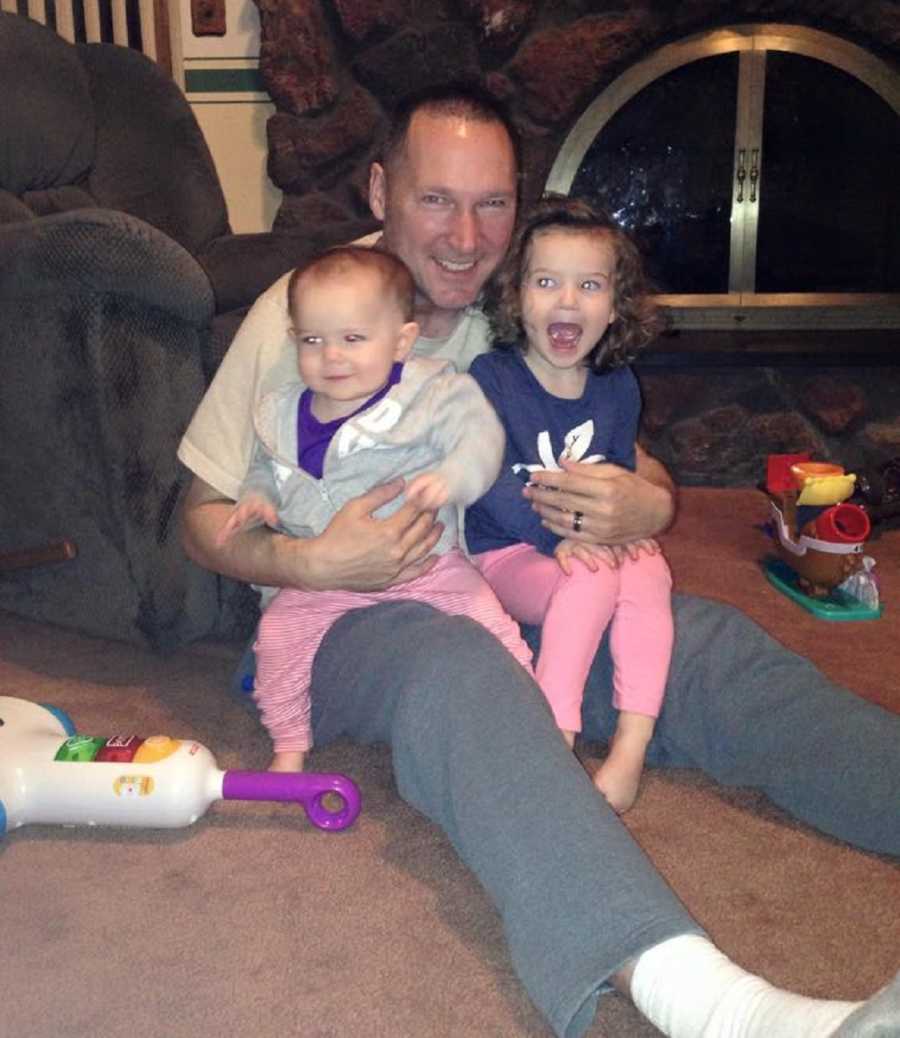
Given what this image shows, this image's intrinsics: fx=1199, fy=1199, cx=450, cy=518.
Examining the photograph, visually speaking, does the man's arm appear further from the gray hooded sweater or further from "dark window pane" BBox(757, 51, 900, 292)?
"dark window pane" BBox(757, 51, 900, 292)

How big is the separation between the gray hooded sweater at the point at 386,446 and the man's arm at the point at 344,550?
0.14 ft

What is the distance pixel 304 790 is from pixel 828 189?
2498mm

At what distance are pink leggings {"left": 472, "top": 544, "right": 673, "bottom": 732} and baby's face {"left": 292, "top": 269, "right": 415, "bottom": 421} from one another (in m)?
0.29

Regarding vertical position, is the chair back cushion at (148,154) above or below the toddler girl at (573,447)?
above

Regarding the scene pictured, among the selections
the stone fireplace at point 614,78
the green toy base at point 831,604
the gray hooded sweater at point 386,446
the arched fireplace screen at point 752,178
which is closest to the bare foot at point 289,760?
the gray hooded sweater at point 386,446

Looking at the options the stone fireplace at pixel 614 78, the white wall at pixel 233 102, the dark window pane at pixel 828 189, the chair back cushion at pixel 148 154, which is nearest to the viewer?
the chair back cushion at pixel 148 154

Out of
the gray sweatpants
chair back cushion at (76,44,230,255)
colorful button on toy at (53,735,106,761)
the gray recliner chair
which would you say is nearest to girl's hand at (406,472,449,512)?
the gray sweatpants

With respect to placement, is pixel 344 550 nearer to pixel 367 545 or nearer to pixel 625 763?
pixel 367 545

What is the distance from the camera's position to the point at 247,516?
4.21ft

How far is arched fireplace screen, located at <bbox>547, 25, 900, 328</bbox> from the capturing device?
119 inches

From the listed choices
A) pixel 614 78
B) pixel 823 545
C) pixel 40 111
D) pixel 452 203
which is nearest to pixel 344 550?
pixel 452 203

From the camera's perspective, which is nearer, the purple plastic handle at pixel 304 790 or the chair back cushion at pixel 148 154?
the purple plastic handle at pixel 304 790

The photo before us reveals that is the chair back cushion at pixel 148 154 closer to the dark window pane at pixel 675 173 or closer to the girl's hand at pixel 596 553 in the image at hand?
the dark window pane at pixel 675 173

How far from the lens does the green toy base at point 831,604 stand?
6.38 ft
